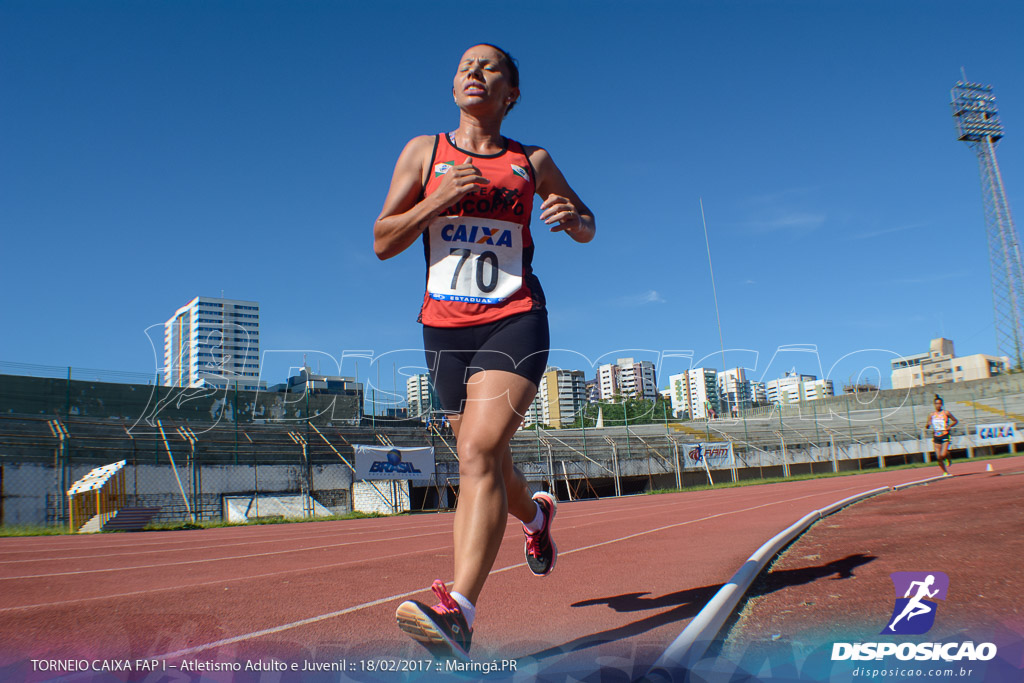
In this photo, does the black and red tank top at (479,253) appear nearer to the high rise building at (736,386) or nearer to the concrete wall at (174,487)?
the concrete wall at (174,487)

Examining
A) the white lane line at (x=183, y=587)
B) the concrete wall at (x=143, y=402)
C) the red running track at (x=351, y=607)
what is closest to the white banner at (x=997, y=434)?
the concrete wall at (x=143, y=402)

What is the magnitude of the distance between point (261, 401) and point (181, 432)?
5.85 m

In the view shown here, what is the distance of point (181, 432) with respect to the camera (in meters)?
20.8

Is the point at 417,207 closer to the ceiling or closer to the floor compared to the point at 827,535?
closer to the ceiling

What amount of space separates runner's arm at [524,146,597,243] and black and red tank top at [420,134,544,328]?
0.12 m

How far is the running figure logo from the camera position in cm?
212

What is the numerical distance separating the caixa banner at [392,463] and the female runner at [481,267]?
17500mm

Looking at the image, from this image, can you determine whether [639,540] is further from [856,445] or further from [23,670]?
[856,445]

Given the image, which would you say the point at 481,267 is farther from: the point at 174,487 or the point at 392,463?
the point at 174,487

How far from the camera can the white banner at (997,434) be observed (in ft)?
107

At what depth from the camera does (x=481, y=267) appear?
8.17 ft

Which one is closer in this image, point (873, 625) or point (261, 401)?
point (873, 625)

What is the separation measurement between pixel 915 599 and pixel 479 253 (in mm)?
1975

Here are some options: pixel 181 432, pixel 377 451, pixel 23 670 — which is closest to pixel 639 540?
pixel 23 670
